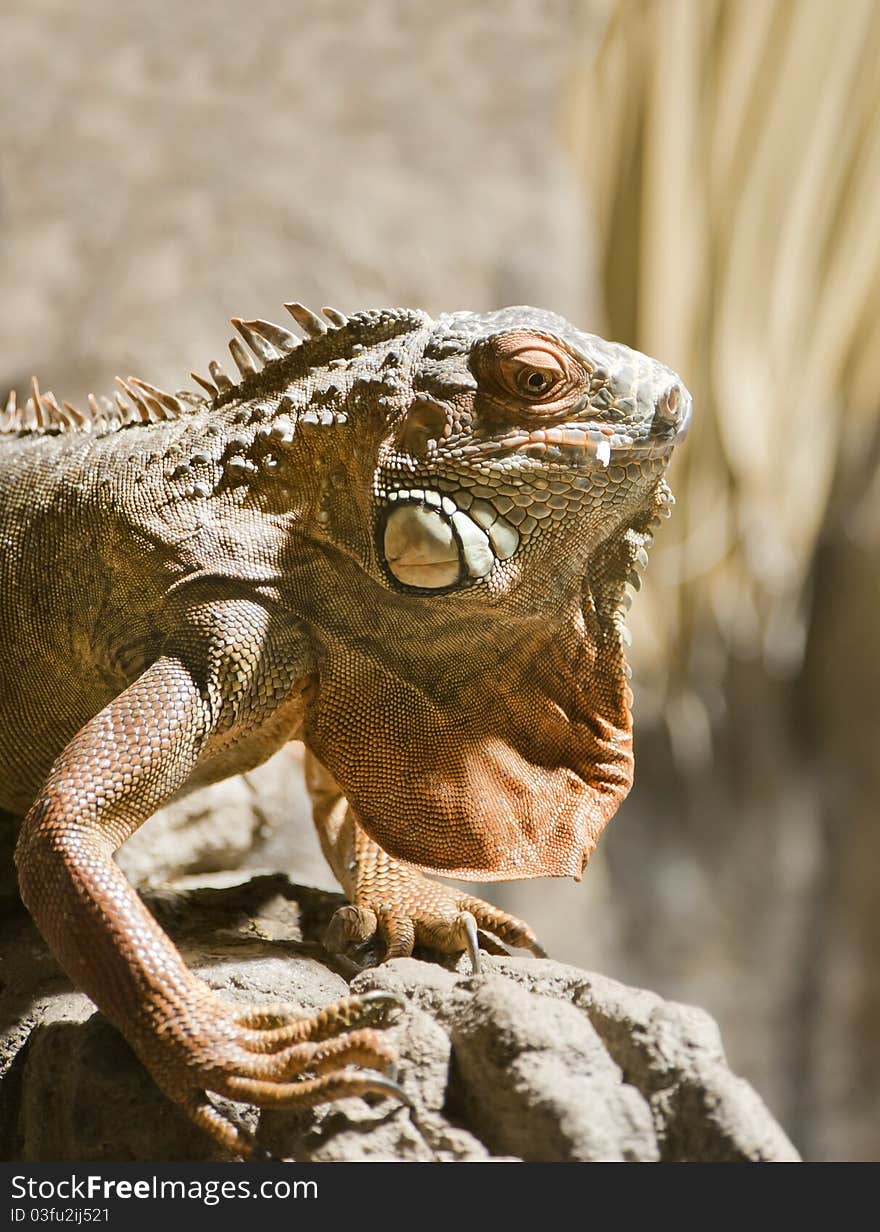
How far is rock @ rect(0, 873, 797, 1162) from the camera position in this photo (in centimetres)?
156

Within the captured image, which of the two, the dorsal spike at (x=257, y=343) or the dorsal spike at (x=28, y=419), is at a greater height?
the dorsal spike at (x=257, y=343)

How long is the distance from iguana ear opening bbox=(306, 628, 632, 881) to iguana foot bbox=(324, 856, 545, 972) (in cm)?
14

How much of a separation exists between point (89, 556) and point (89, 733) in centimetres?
41

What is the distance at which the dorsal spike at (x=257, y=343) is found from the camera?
85.0 inches

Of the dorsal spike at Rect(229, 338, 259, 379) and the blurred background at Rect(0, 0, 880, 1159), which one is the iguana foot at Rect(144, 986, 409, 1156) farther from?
the blurred background at Rect(0, 0, 880, 1159)

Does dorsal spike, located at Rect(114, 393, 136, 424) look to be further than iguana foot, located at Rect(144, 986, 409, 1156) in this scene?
Yes

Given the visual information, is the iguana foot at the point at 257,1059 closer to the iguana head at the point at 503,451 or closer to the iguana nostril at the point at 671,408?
the iguana head at the point at 503,451

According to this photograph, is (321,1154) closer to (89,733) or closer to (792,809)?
(89,733)

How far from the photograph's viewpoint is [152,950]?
1.67 meters

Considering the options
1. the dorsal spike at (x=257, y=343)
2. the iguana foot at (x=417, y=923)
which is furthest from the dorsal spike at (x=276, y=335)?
the iguana foot at (x=417, y=923)

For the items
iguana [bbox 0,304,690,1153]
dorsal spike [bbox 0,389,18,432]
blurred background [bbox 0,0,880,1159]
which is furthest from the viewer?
blurred background [bbox 0,0,880,1159]

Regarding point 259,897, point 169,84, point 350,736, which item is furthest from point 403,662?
point 169,84

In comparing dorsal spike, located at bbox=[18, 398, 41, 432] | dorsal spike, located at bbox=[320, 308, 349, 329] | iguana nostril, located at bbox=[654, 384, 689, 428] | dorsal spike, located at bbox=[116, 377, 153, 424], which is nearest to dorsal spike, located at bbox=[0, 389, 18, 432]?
dorsal spike, located at bbox=[18, 398, 41, 432]

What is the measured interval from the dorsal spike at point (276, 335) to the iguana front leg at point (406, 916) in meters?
0.91
